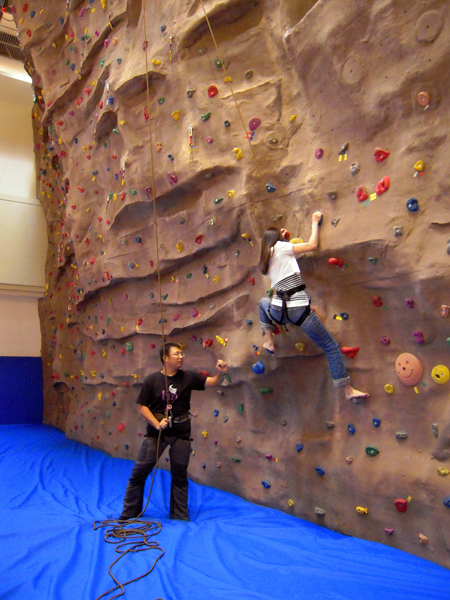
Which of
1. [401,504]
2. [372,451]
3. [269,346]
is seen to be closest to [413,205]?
[269,346]

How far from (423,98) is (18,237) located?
6194 millimetres

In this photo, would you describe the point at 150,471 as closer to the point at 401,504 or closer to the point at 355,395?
the point at 355,395

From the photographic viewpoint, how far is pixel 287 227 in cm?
298

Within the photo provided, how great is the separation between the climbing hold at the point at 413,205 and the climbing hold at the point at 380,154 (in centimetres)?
29

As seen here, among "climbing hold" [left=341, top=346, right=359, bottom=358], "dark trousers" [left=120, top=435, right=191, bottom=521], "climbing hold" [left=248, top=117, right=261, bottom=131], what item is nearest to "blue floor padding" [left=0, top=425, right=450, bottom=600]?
"dark trousers" [left=120, top=435, right=191, bottom=521]

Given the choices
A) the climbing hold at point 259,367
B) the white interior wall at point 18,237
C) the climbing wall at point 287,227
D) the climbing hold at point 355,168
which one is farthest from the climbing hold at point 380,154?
the white interior wall at point 18,237

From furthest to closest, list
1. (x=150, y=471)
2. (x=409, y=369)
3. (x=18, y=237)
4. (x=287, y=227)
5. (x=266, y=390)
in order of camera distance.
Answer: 1. (x=18, y=237)
2. (x=266, y=390)
3. (x=287, y=227)
4. (x=150, y=471)
5. (x=409, y=369)

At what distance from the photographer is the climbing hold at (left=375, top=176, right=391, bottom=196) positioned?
2443 mm

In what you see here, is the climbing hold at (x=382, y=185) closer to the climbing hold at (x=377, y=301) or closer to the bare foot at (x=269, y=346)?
the climbing hold at (x=377, y=301)

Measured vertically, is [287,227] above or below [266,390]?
above

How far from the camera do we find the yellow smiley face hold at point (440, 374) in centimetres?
223

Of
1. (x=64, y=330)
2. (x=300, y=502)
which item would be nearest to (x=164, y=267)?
(x=300, y=502)

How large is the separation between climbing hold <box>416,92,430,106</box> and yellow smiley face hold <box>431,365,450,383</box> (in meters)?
1.25

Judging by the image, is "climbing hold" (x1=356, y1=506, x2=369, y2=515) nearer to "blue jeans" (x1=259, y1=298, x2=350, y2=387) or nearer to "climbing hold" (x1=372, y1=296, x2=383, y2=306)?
"blue jeans" (x1=259, y1=298, x2=350, y2=387)
